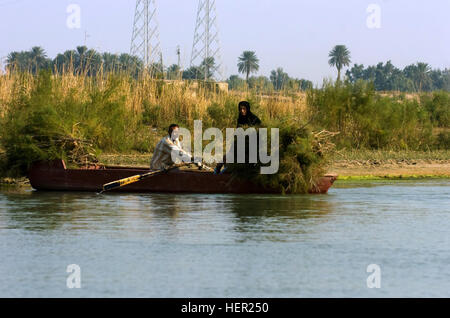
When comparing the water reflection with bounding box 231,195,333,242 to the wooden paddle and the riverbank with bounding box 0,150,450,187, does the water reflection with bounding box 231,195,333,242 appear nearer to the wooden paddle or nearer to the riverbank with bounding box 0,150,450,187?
the wooden paddle

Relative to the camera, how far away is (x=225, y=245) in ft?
36.2

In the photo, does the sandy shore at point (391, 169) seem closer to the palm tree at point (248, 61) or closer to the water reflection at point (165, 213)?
the water reflection at point (165, 213)

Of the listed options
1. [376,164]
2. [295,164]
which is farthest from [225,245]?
[376,164]

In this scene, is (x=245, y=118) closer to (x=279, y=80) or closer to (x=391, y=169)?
(x=391, y=169)

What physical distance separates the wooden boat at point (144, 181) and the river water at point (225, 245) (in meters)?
0.37

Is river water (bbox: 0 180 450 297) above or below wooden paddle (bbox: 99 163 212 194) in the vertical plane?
below

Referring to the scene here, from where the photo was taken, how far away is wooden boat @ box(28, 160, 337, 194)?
17016 mm

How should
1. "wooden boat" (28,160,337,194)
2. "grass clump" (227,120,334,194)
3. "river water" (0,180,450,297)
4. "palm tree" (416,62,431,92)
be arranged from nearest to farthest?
"river water" (0,180,450,297) → "grass clump" (227,120,334,194) → "wooden boat" (28,160,337,194) → "palm tree" (416,62,431,92)

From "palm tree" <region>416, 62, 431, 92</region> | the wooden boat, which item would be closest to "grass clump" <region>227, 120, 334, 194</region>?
the wooden boat

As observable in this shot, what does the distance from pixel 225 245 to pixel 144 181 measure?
6684 mm

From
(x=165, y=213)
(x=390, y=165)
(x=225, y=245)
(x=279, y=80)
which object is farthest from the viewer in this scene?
(x=279, y=80)

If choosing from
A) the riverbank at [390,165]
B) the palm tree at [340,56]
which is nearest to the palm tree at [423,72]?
the palm tree at [340,56]

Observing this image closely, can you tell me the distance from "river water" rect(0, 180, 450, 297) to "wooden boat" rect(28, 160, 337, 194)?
366 mm

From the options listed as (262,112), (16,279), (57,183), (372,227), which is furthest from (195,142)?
(16,279)
